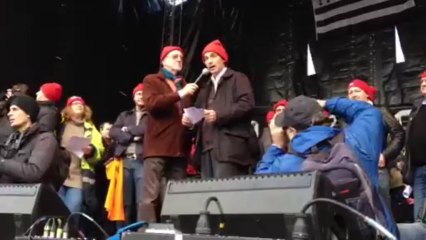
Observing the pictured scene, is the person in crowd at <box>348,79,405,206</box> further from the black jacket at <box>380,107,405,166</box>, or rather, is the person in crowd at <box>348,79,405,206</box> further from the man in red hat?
Result: the man in red hat

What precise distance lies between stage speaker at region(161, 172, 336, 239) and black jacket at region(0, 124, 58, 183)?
145cm

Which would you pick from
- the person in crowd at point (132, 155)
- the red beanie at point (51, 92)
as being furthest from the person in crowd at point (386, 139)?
the red beanie at point (51, 92)

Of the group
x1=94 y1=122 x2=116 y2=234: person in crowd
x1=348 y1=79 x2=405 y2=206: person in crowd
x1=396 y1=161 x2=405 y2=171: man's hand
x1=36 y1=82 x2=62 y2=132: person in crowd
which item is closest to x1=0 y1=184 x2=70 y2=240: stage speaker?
x1=36 y1=82 x2=62 y2=132: person in crowd

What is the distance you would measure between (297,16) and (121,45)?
2.04m

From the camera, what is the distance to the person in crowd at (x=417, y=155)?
17.0 feet

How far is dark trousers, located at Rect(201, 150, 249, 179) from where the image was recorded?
4.59 m

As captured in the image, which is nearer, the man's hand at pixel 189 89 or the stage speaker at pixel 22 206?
the stage speaker at pixel 22 206

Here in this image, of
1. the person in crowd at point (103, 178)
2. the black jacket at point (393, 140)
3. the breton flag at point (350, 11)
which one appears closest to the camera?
the black jacket at point (393, 140)

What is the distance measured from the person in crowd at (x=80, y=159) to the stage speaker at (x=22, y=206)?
2446 mm

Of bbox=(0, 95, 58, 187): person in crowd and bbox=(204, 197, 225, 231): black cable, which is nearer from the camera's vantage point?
bbox=(204, 197, 225, 231): black cable

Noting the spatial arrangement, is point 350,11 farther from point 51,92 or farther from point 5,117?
point 5,117

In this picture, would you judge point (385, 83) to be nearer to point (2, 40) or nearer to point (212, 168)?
point (212, 168)

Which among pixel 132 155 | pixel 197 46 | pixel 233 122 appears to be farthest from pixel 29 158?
pixel 197 46

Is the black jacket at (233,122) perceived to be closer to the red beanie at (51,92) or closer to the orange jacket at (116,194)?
the orange jacket at (116,194)
